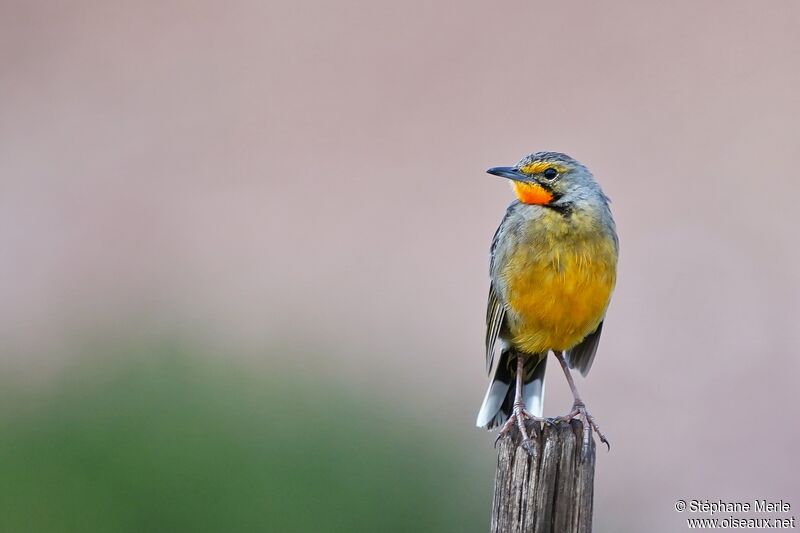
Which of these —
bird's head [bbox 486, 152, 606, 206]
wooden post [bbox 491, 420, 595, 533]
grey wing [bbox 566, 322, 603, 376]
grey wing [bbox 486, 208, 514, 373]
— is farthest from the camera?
grey wing [bbox 566, 322, 603, 376]

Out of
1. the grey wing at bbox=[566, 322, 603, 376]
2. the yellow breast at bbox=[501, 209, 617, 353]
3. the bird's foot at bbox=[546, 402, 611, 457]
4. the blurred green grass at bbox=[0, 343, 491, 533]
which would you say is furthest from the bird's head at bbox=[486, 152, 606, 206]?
the blurred green grass at bbox=[0, 343, 491, 533]

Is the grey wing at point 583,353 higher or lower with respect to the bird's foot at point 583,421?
higher

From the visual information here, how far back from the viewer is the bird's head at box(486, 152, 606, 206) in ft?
18.9

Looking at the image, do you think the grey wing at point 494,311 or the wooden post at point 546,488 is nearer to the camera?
the wooden post at point 546,488

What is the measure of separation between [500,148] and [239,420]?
6772 mm

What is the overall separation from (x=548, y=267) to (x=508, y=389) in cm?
87

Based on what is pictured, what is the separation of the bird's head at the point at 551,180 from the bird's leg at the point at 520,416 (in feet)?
2.74

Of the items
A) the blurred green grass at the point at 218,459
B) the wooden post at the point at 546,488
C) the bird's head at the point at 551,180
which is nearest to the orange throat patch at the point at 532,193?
the bird's head at the point at 551,180

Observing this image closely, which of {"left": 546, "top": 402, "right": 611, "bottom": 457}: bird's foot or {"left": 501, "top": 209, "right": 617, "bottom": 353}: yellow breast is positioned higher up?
{"left": 501, "top": 209, "right": 617, "bottom": 353}: yellow breast

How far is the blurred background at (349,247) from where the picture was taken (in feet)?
25.0

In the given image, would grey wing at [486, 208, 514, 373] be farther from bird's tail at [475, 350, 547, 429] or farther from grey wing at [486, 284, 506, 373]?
bird's tail at [475, 350, 547, 429]

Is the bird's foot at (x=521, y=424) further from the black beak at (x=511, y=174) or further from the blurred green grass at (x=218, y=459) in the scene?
the blurred green grass at (x=218, y=459)

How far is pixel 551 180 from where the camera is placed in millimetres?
5785

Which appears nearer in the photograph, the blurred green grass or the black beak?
the black beak
